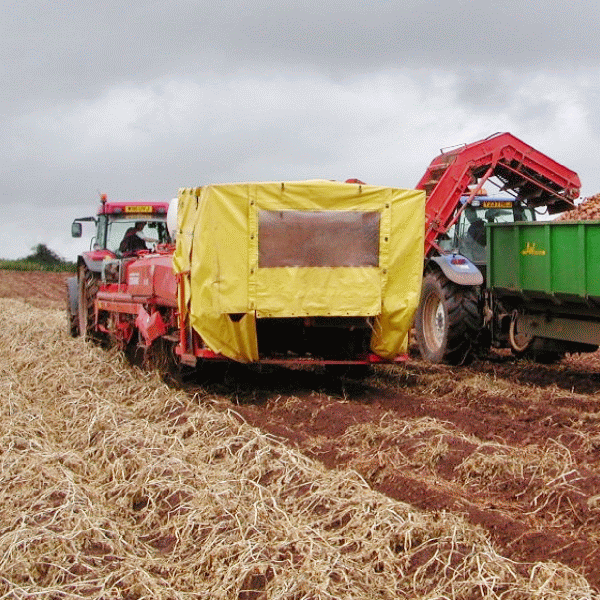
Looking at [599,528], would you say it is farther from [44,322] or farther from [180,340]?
[44,322]

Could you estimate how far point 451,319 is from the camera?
13.2 metres

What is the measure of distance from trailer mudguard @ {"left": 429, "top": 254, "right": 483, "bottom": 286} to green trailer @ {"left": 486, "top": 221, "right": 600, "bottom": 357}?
0.82ft

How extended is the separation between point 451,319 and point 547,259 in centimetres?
168

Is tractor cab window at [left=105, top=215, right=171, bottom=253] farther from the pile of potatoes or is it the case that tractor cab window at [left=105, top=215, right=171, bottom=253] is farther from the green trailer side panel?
the pile of potatoes

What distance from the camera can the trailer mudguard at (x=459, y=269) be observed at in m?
13.0

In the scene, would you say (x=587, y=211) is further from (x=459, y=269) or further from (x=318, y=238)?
(x=318, y=238)

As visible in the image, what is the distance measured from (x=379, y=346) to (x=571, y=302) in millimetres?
2190

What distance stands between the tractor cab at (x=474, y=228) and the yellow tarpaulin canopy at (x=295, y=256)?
11.1ft

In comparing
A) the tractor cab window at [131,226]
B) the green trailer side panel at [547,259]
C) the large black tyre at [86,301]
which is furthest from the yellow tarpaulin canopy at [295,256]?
the large black tyre at [86,301]

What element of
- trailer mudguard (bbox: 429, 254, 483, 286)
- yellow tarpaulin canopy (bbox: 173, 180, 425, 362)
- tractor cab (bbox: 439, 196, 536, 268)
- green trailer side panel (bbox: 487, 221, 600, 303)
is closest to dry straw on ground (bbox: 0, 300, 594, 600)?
yellow tarpaulin canopy (bbox: 173, 180, 425, 362)

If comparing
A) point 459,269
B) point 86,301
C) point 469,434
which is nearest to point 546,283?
point 459,269

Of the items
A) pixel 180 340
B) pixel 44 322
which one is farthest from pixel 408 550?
pixel 44 322

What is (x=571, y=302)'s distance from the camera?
11711mm

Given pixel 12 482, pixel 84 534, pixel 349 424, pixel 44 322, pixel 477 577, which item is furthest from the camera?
pixel 44 322
